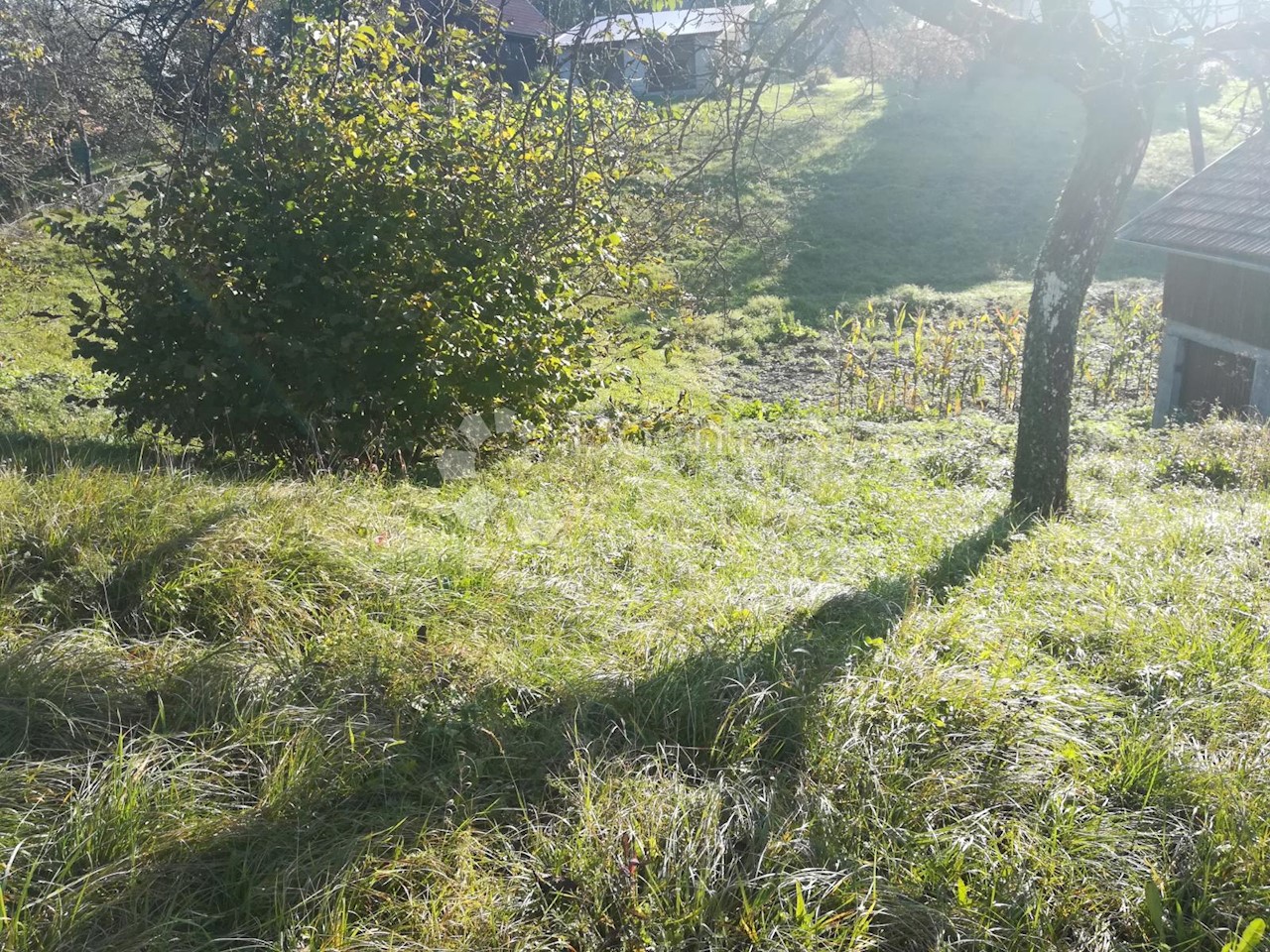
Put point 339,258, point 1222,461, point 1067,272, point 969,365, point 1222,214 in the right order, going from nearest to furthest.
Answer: point 1067,272, point 339,258, point 1222,461, point 1222,214, point 969,365

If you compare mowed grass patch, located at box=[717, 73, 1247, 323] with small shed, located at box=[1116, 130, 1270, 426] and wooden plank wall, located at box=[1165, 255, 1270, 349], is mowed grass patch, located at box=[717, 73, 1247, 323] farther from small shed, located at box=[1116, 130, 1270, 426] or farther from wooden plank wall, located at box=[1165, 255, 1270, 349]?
wooden plank wall, located at box=[1165, 255, 1270, 349]

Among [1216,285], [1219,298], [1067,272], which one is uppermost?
[1067,272]

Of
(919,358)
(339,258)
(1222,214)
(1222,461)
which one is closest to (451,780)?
(339,258)

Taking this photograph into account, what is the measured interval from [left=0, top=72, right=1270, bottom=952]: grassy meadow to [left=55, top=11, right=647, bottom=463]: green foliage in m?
1.09

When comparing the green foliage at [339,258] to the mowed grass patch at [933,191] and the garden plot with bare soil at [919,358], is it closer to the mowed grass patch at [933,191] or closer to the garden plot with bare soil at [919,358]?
the garden plot with bare soil at [919,358]

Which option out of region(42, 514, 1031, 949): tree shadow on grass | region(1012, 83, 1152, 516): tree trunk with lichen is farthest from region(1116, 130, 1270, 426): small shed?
region(42, 514, 1031, 949): tree shadow on grass

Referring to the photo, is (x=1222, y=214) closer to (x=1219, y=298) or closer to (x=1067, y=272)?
(x=1219, y=298)

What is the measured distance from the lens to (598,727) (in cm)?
329

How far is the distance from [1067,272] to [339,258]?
14.9ft

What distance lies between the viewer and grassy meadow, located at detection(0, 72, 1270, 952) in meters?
2.55

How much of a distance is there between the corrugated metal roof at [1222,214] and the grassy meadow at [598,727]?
8.15 meters

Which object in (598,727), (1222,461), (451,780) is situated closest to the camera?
(451,780)

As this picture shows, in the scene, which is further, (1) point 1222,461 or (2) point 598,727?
(1) point 1222,461

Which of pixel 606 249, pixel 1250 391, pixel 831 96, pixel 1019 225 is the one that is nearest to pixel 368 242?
pixel 606 249
